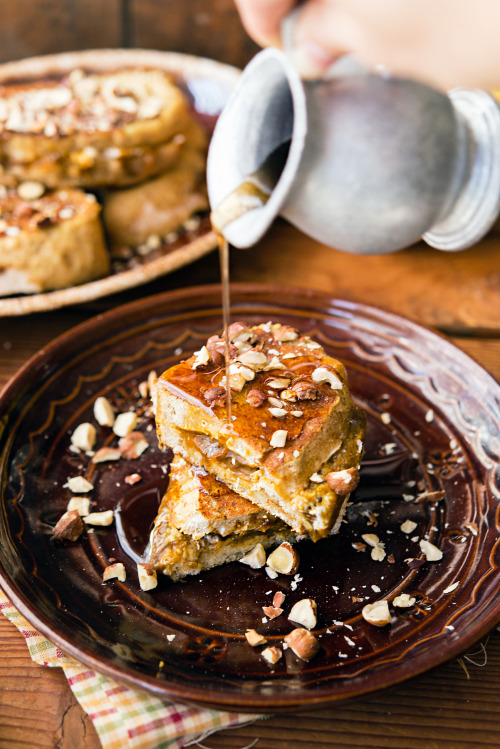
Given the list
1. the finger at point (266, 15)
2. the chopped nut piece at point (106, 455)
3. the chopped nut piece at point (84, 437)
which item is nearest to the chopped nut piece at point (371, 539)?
the chopped nut piece at point (106, 455)

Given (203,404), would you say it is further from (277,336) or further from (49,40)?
(49,40)

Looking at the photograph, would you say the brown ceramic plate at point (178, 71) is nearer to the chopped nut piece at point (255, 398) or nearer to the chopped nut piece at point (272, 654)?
the chopped nut piece at point (255, 398)

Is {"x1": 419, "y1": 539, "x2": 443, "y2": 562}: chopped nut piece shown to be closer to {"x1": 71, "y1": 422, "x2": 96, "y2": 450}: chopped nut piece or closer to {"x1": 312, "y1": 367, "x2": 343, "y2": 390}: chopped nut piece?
{"x1": 312, "y1": 367, "x2": 343, "y2": 390}: chopped nut piece

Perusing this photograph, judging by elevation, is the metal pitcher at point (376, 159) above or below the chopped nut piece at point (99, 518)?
above

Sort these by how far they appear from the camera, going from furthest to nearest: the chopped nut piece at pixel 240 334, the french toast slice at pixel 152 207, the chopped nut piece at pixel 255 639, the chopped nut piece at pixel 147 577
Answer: the french toast slice at pixel 152 207, the chopped nut piece at pixel 240 334, the chopped nut piece at pixel 147 577, the chopped nut piece at pixel 255 639

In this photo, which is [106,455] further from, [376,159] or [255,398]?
[376,159]

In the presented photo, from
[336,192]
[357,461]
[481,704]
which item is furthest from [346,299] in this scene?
[481,704]

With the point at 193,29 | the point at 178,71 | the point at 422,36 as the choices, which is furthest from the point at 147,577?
the point at 193,29
